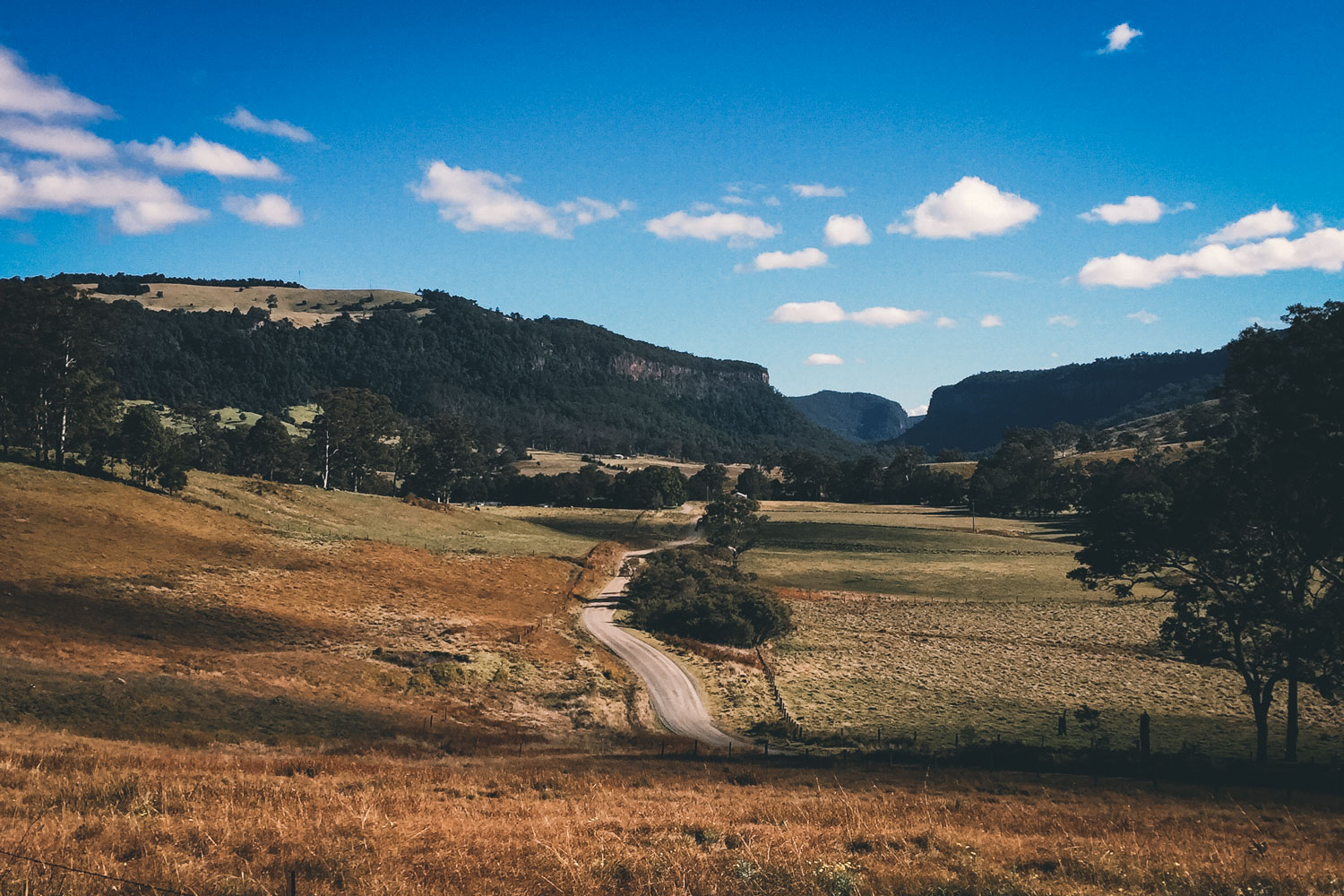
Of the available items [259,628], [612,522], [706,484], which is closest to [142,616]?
[259,628]

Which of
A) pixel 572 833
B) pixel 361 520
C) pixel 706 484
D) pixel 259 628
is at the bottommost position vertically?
pixel 259 628

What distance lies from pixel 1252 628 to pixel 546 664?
116 feet

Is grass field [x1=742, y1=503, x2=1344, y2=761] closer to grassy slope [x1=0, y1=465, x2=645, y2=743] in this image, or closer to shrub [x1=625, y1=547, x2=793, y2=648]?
shrub [x1=625, y1=547, x2=793, y2=648]

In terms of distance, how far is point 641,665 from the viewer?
1869 inches

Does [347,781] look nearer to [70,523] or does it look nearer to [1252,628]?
[1252,628]

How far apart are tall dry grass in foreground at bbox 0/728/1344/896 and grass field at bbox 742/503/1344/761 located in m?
17.2

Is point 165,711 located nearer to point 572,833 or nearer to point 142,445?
point 572,833

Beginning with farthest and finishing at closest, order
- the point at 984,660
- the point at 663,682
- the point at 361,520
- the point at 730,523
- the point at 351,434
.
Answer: the point at 351,434 < the point at 730,523 < the point at 361,520 < the point at 984,660 < the point at 663,682

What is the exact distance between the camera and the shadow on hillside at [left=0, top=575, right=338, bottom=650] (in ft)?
117

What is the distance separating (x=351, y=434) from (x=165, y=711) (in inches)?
3617

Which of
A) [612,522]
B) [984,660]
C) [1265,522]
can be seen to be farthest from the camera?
[612,522]

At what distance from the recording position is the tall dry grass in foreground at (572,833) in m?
9.65

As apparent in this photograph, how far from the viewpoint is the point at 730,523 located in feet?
297

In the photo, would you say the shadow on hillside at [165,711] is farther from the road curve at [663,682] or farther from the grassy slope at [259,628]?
the road curve at [663,682]
